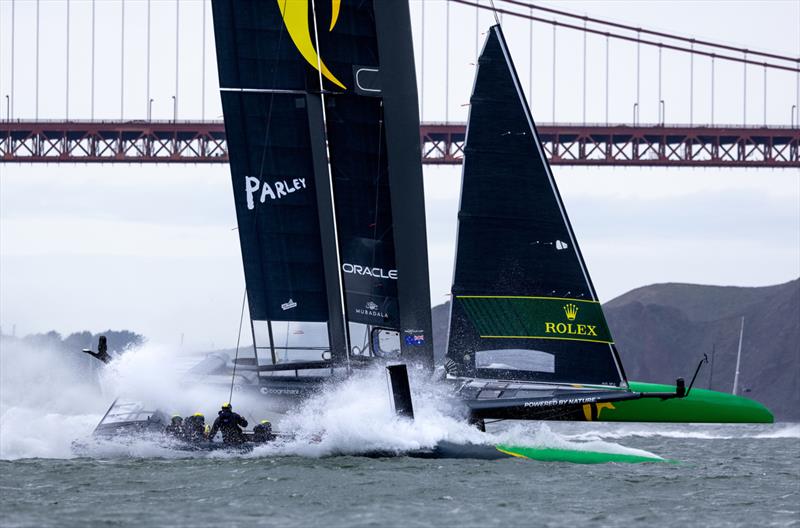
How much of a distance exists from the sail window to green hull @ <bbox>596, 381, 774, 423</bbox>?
2988 millimetres

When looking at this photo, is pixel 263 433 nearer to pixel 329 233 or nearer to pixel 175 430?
pixel 175 430

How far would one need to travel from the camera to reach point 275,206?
17375mm

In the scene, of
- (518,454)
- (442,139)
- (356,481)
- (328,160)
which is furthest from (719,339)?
(356,481)

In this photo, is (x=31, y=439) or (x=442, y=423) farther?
(x=31, y=439)

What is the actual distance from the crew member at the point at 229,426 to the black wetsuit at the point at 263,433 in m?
0.19

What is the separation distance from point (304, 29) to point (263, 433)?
15.9 ft

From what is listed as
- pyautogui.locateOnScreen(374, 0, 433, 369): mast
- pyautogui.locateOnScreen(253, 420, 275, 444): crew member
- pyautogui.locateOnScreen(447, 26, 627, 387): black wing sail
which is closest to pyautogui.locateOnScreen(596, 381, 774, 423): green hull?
pyautogui.locateOnScreen(447, 26, 627, 387): black wing sail

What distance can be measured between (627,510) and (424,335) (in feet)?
17.3

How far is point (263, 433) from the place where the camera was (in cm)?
1568

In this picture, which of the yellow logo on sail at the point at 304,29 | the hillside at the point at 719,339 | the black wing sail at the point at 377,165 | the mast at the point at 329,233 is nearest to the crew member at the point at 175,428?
the mast at the point at 329,233

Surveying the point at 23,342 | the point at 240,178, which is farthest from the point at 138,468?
the point at 23,342

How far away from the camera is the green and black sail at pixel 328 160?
55.4ft

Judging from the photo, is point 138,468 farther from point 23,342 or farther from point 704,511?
point 23,342

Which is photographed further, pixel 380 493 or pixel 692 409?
pixel 692 409
